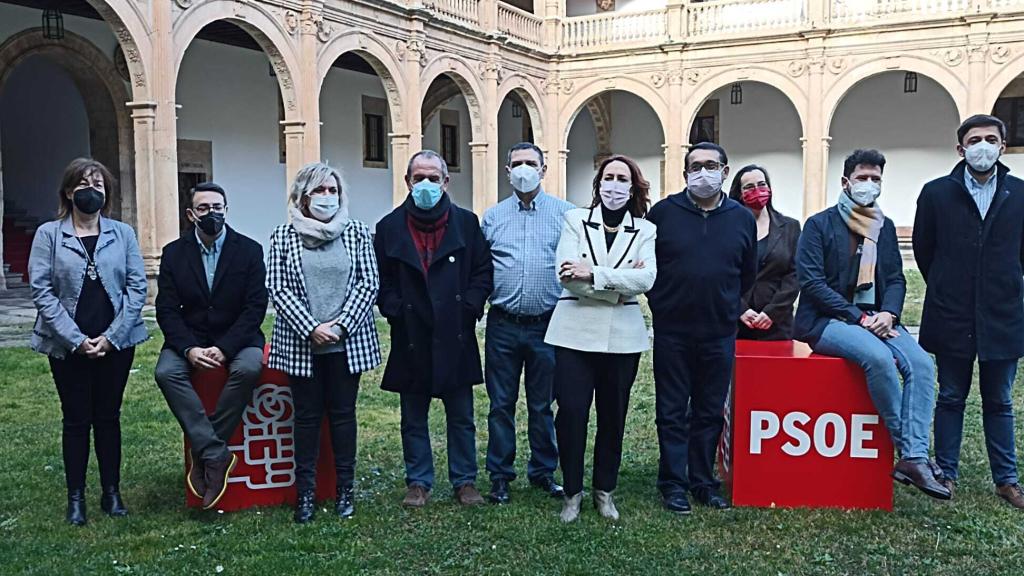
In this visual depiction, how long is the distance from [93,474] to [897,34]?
18.8m

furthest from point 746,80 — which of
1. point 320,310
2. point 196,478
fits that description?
point 196,478

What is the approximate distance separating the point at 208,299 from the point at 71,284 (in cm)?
62

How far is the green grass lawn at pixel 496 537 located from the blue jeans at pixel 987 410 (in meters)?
0.18

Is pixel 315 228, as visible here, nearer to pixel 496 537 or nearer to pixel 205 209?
pixel 205 209

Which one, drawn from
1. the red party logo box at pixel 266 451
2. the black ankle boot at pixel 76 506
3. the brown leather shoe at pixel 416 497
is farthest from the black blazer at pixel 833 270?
the black ankle boot at pixel 76 506

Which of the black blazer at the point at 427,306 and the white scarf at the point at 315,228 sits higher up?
the white scarf at the point at 315,228

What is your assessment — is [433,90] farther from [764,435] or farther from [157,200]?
[764,435]

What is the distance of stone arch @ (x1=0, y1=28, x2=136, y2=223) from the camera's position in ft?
47.2

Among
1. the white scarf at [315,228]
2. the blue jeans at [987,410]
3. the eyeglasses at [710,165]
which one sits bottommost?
the blue jeans at [987,410]

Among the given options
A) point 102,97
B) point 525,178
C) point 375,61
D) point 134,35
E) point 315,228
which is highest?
point 375,61

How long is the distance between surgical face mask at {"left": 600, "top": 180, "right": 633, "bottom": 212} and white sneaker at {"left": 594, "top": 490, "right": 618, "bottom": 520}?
4.58 feet

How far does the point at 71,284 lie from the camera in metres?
4.19

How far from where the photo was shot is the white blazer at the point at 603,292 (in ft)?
13.5

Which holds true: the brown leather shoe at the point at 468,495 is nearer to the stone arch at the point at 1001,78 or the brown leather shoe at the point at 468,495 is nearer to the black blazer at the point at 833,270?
the black blazer at the point at 833,270
